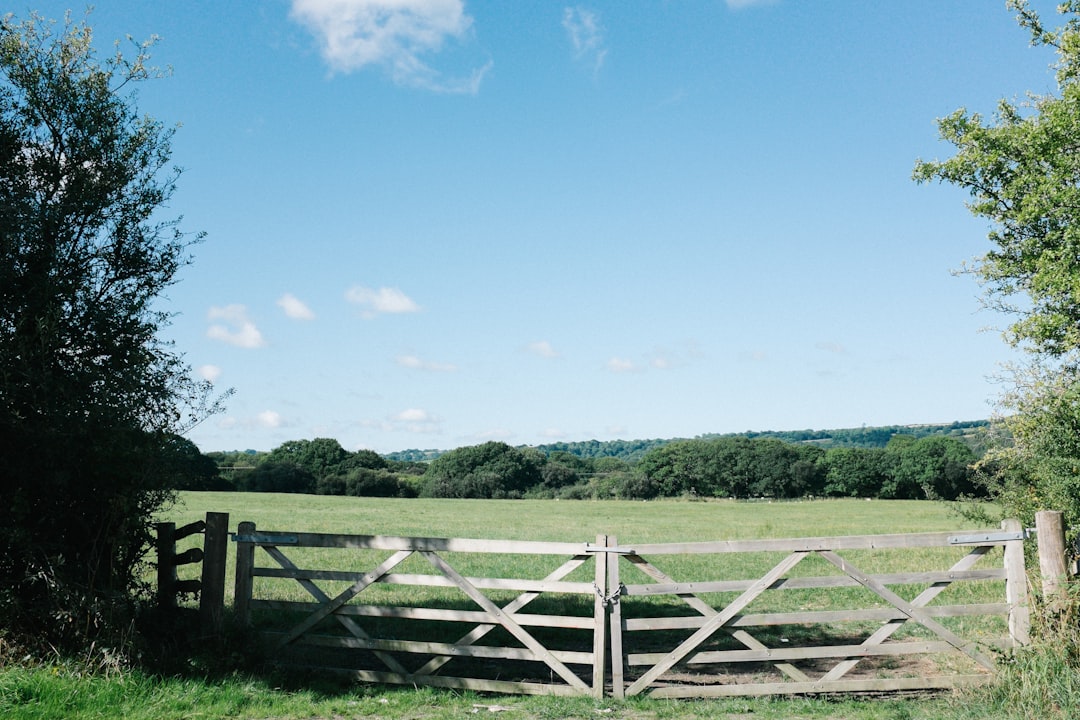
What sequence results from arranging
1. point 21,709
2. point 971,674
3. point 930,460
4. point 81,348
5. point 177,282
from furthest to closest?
1. point 930,460
2. point 177,282
3. point 81,348
4. point 971,674
5. point 21,709

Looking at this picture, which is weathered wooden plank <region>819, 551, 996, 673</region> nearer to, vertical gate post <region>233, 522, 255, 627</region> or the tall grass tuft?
the tall grass tuft

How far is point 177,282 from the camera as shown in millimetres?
12516

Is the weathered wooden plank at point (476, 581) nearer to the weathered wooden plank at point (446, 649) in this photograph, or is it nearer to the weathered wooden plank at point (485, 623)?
the weathered wooden plank at point (485, 623)

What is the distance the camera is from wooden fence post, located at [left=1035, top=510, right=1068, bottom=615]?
9305mm

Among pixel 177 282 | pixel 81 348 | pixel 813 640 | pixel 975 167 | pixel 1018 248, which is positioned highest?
pixel 975 167

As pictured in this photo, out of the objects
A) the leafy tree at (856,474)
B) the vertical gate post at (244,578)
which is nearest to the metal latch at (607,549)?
the vertical gate post at (244,578)

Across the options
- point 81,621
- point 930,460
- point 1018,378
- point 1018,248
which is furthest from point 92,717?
point 930,460

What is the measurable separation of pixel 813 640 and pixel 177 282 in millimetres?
11863

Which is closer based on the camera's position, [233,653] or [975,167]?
[233,653]

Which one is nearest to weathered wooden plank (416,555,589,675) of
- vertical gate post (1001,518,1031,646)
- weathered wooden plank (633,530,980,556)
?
weathered wooden plank (633,530,980,556)

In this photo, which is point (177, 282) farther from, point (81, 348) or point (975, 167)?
point (975, 167)

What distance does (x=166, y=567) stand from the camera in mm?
10711

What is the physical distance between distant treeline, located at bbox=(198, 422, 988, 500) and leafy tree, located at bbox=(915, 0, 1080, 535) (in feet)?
224

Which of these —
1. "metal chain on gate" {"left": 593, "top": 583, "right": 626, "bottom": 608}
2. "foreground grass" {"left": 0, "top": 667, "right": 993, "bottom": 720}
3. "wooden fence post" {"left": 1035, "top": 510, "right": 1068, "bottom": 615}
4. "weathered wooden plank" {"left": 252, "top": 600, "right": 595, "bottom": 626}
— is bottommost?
"foreground grass" {"left": 0, "top": 667, "right": 993, "bottom": 720}
